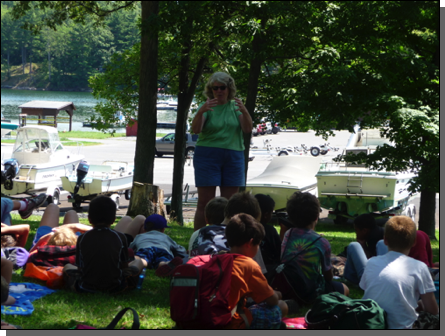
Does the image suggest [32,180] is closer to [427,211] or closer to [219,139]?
[427,211]

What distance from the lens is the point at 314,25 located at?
10648 mm

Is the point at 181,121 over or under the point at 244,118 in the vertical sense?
over

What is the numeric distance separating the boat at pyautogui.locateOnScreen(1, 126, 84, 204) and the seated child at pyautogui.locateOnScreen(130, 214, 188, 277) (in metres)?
11.0

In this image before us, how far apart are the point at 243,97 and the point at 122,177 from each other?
5.85m

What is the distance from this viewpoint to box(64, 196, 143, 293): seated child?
4734 millimetres

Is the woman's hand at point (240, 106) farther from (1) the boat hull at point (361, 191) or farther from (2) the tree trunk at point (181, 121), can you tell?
(1) the boat hull at point (361, 191)

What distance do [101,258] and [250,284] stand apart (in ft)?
4.92

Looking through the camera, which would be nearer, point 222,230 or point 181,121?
point 222,230

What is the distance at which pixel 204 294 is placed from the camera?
381 cm

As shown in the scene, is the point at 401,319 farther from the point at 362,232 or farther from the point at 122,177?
the point at 122,177

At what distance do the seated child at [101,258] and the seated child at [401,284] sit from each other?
6.80 ft

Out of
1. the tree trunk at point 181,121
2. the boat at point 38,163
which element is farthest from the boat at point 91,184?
the tree trunk at point 181,121

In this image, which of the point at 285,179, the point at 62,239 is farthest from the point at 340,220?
the point at 62,239

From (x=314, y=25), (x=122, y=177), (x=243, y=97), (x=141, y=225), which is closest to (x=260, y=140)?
(x=122, y=177)
